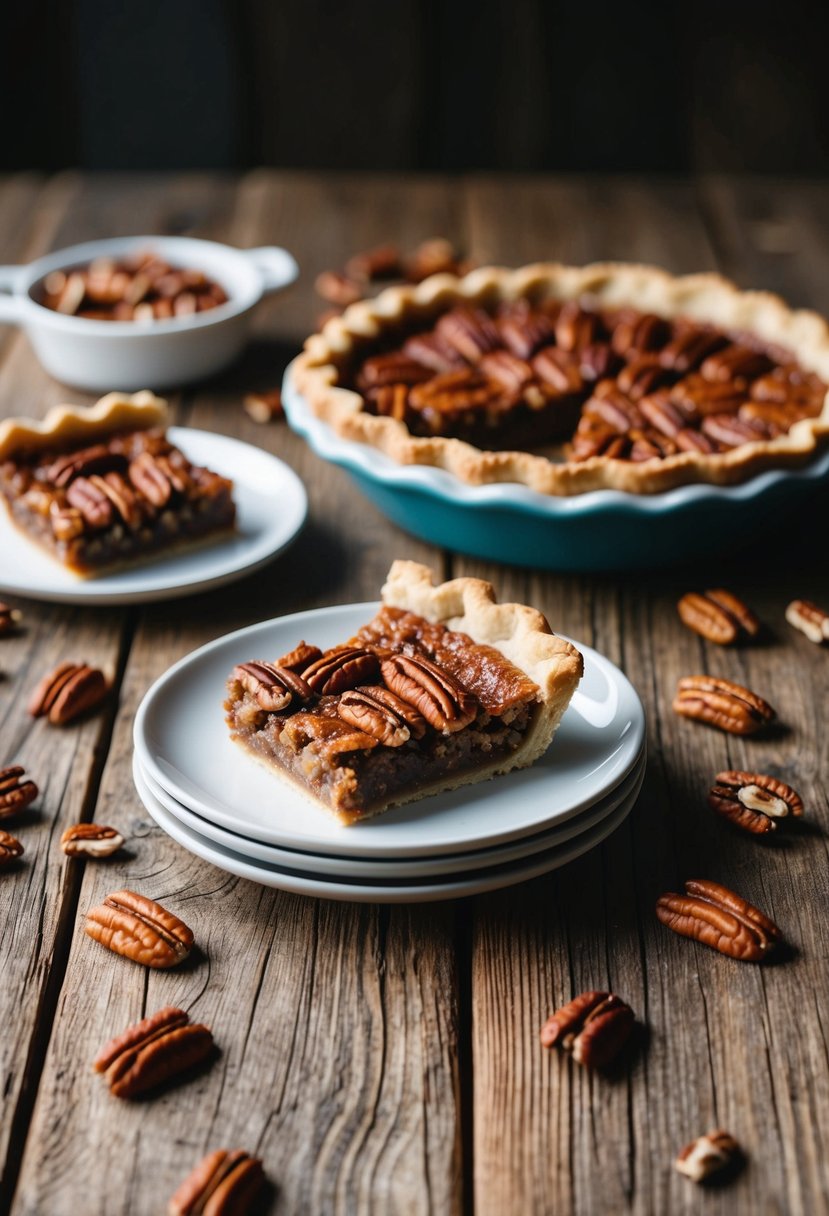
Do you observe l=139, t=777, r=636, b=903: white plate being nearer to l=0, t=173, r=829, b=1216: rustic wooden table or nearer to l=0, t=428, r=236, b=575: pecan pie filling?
l=0, t=173, r=829, b=1216: rustic wooden table

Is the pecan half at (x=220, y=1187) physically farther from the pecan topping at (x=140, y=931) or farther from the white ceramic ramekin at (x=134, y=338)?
the white ceramic ramekin at (x=134, y=338)

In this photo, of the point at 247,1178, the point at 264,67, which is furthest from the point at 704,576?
the point at 264,67

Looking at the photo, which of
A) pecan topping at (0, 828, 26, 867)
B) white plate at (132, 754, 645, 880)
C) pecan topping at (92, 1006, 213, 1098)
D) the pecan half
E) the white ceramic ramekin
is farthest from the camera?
the white ceramic ramekin

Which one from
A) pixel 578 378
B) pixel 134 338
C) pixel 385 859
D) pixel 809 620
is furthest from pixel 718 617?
pixel 134 338

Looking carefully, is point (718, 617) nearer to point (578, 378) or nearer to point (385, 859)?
point (578, 378)

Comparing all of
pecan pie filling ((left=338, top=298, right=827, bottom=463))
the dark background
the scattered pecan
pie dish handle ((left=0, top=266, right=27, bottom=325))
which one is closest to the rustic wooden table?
pecan pie filling ((left=338, top=298, right=827, bottom=463))

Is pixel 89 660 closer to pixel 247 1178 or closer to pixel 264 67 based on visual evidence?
pixel 247 1178
